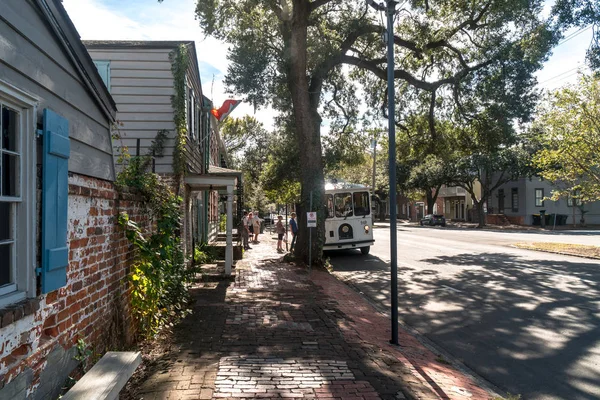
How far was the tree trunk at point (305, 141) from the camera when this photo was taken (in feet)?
47.9

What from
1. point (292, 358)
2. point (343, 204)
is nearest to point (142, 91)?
point (292, 358)

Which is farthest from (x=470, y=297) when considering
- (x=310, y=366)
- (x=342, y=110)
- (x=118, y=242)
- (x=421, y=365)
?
(x=342, y=110)

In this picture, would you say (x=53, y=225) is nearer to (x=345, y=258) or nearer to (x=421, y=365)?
(x=421, y=365)

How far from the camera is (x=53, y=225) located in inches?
129

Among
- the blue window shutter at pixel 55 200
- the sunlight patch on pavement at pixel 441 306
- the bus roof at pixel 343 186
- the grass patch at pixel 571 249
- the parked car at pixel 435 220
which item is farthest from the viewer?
the parked car at pixel 435 220

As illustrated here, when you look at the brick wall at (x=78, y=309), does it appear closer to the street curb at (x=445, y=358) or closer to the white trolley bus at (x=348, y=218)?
the street curb at (x=445, y=358)

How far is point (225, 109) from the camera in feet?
47.7

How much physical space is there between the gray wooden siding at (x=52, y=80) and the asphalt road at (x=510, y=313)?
491cm

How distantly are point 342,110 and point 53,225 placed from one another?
1860 cm

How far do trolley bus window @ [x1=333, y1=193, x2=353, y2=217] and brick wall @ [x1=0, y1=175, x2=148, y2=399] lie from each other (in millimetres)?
13061

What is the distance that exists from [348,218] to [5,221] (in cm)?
1582

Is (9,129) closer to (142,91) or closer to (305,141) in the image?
(142,91)

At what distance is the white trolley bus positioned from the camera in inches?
720

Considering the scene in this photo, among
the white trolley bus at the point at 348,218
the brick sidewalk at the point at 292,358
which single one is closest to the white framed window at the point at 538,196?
the white trolley bus at the point at 348,218
